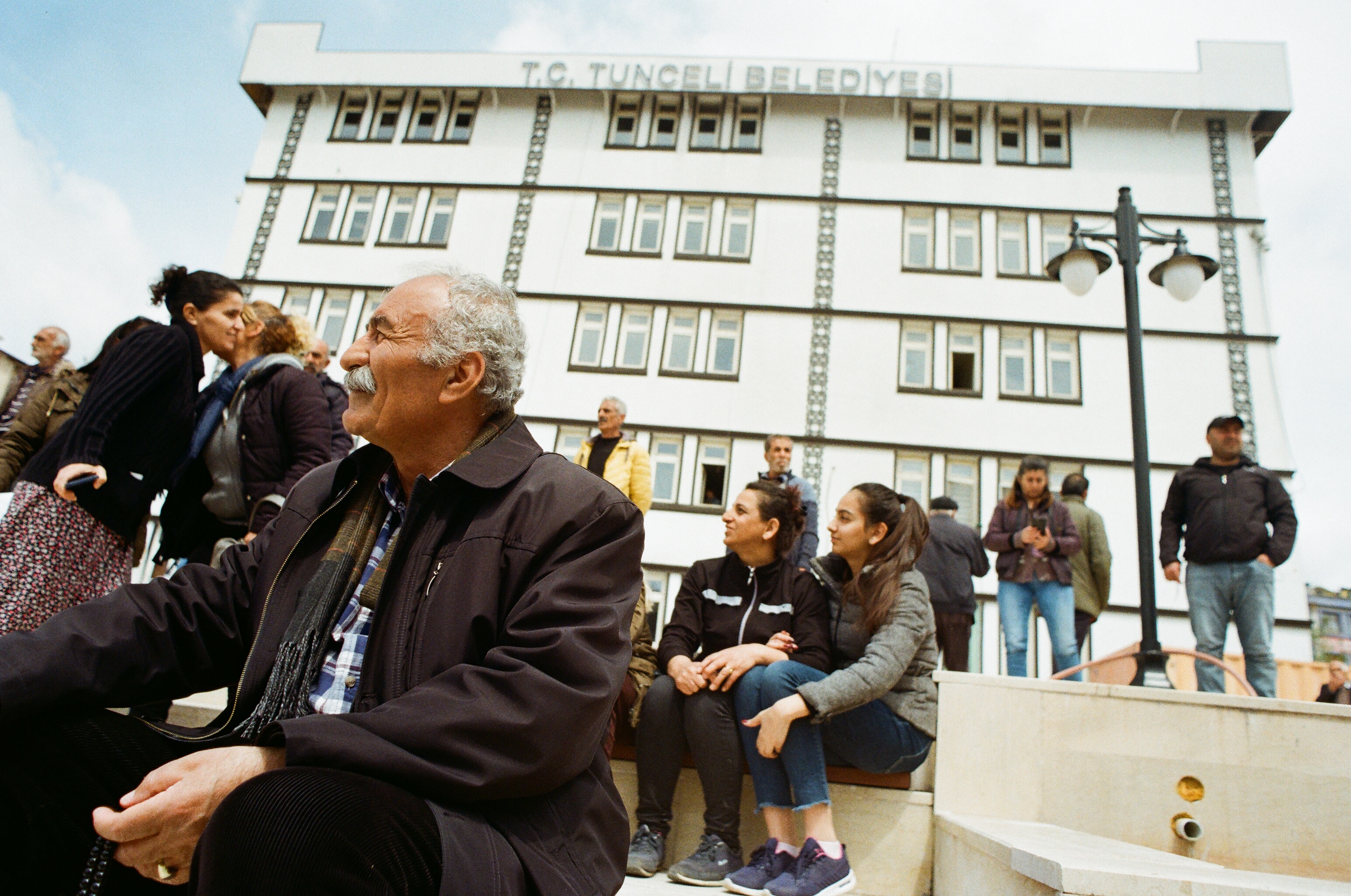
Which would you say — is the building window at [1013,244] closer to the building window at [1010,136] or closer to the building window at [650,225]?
the building window at [1010,136]

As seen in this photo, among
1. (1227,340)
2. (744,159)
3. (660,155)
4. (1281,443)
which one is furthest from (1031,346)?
(660,155)

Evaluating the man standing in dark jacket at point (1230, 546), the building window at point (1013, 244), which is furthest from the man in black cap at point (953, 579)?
the building window at point (1013, 244)

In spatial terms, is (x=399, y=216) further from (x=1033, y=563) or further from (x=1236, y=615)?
(x=1236, y=615)

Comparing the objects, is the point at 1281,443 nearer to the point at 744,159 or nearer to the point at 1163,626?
the point at 1163,626

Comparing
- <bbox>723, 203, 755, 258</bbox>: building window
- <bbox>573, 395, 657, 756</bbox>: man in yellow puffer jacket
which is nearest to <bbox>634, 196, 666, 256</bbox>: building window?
<bbox>723, 203, 755, 258</bbox>: building window

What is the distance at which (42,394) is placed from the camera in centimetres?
506

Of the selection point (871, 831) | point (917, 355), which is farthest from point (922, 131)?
point (871, 831)

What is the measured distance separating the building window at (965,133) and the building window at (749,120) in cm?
427

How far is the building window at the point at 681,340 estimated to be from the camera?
726 inches

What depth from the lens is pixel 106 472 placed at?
3.39 meters

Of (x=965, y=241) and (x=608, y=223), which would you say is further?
(x=608, y=223)

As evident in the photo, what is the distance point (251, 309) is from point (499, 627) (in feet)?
10.4

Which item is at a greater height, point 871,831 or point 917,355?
point 917,355

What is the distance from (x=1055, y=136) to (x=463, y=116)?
538 inches
